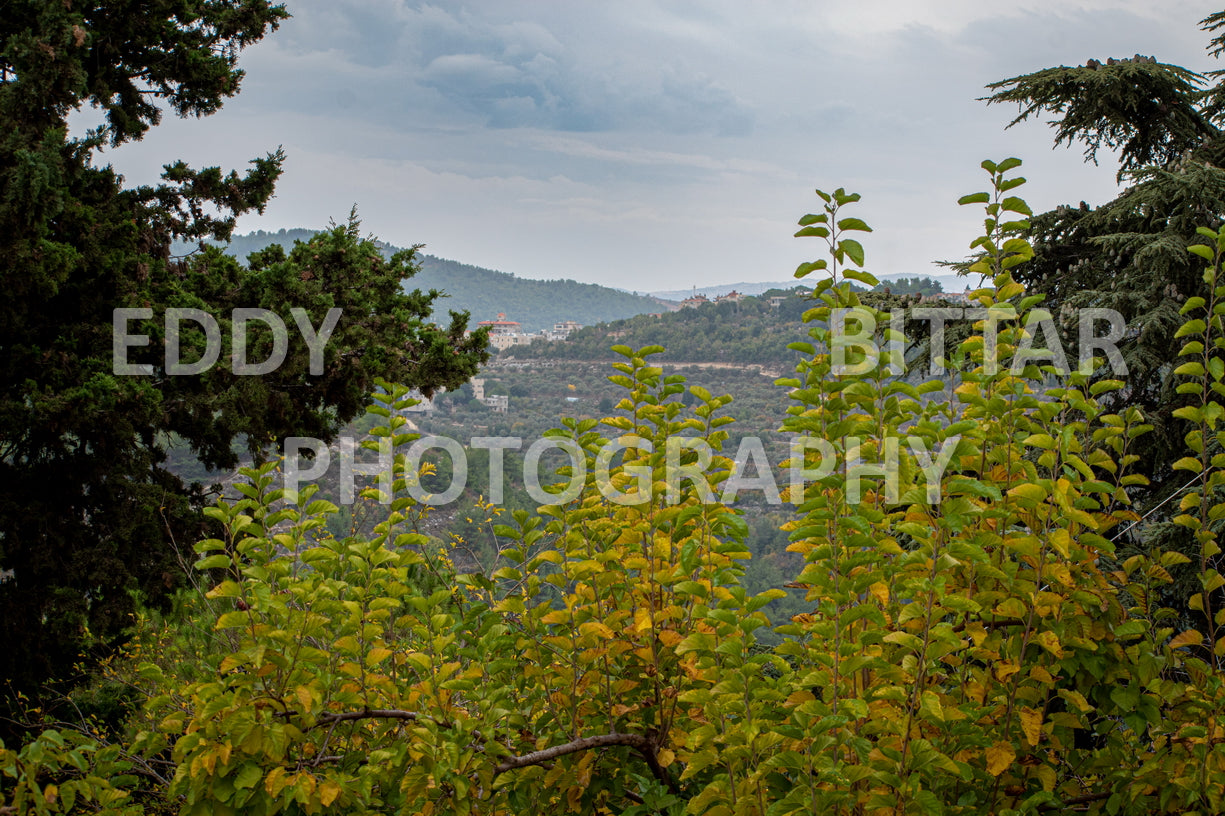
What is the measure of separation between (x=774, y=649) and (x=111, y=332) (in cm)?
730

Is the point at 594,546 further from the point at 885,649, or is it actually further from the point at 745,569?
the point at 885,649

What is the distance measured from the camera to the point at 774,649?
1.77 metres

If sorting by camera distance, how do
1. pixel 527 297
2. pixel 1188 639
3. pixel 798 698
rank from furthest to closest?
pixel 527 297
pixel 1188 639
pixel 798 698

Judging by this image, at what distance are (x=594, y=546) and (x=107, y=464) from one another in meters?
7.45

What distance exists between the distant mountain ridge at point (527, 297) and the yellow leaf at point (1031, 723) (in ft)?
156

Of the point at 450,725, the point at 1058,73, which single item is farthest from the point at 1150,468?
the point at 450,725

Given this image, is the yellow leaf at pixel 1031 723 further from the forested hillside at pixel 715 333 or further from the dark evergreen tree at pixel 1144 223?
the forested hillside at pixel 715 333

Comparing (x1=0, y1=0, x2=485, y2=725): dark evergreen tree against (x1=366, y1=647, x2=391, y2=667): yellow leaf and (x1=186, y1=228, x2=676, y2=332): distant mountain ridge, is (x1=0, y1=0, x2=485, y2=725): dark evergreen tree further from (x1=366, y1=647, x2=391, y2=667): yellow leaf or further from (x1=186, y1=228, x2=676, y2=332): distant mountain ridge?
(x1=186, y1=228, x2=676, y2=332): distant mountain ridge

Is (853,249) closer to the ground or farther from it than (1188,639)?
farther from it

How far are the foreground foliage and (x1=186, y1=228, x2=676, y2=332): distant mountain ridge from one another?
47.1 meters

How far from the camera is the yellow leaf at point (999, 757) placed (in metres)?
1.56

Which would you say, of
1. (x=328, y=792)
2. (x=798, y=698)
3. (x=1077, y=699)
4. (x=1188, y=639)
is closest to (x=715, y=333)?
(x=1188, y=639)

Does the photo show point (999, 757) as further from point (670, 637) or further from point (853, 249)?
point (853, 249)

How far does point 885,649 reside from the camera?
173cm
